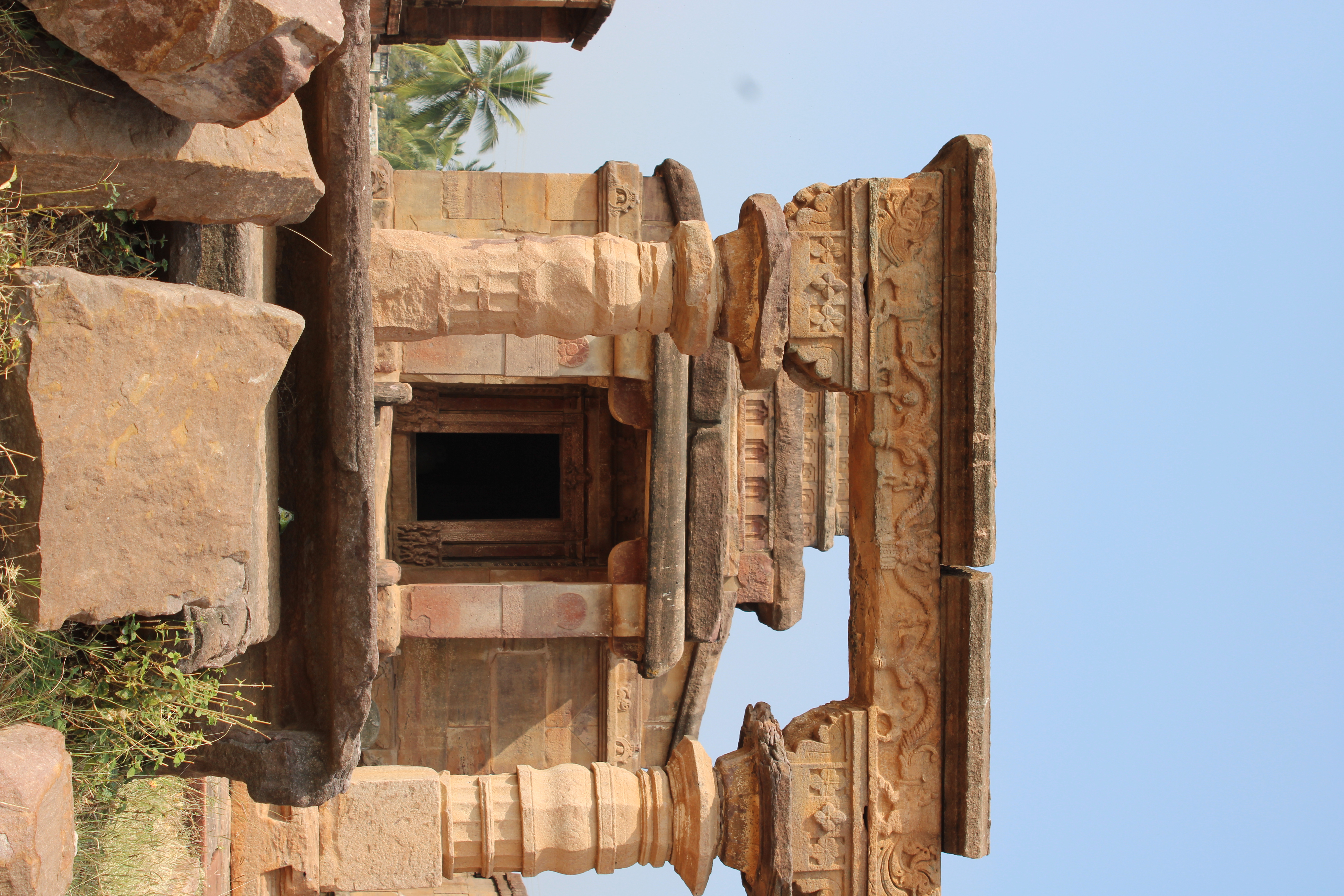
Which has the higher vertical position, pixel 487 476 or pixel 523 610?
pixel 487 476

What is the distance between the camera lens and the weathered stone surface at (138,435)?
2.82 meters

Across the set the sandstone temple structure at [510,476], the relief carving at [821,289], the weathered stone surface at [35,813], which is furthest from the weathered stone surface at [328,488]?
the relief carving at [821,289]

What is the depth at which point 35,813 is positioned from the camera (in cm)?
276

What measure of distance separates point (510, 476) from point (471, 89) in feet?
43.5

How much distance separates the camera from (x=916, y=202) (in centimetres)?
552

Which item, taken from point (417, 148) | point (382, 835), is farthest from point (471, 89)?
point (382, 835)

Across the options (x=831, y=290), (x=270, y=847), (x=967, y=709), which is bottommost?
(x=270, y=847)

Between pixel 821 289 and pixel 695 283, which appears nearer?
pixel 695 283

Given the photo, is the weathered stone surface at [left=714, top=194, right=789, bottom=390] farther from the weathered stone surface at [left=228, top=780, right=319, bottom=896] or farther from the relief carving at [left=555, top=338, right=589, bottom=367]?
the weathered stone surface at [left=228, top=780, right=319, bottom=896]

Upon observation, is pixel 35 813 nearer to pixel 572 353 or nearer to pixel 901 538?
pixel 901 538

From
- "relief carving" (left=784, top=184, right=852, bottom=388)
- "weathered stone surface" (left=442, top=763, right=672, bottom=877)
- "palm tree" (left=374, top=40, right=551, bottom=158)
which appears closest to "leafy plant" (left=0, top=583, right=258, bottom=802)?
"weathered stone surface" (left=442, top=763, right=672, bottom=877)

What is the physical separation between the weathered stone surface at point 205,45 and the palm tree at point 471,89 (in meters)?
18.3

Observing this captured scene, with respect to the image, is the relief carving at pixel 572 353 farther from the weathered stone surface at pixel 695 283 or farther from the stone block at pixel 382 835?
the stone block at pixel 382 835

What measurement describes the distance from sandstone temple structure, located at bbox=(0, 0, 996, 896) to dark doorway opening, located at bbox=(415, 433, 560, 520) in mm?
33
